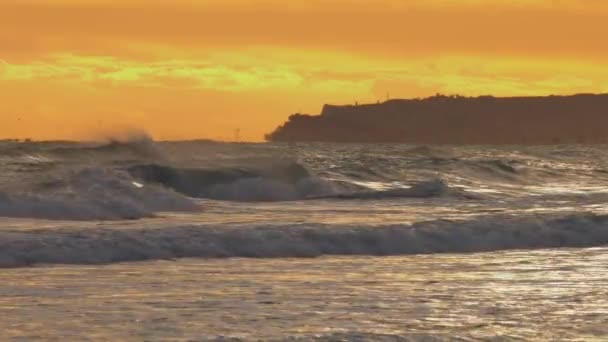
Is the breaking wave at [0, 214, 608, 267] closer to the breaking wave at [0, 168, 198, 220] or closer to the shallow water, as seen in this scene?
the shallow water

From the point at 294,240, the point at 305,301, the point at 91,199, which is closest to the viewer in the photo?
the point at 305,301

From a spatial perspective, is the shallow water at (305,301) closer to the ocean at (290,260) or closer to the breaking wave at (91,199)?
the ocean at (290,260)

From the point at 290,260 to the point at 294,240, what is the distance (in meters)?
1.31

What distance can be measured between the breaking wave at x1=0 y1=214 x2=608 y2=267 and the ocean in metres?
0.03

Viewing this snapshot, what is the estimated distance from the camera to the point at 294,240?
54.9 feet

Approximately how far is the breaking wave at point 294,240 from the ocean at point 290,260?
0.11ft

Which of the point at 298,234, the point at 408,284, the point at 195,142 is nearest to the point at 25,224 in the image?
the point at 298,234

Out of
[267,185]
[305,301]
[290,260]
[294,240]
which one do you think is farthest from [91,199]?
[305,301]

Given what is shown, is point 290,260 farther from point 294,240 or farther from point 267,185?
point 267,185

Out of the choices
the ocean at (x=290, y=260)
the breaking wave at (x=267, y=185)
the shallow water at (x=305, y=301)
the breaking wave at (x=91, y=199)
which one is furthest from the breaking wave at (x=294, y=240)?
the breaking wave at (x=267, y=185)

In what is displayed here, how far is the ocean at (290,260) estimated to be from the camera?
10.0 m

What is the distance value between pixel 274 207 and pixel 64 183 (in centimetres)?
408

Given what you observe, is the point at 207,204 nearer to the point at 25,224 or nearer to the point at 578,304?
the point at 25,224

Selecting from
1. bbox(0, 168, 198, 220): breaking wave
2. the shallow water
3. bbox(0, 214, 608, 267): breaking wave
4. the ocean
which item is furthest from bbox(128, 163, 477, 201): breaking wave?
the shallow water
